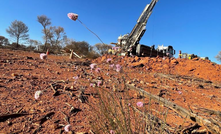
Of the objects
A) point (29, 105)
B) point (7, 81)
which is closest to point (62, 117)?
point (29, 105)

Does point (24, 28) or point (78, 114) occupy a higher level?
point (24, 28)

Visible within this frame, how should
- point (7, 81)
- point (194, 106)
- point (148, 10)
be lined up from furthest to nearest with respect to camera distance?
point (148, 10) < point (7, 81) < point (194, 106)

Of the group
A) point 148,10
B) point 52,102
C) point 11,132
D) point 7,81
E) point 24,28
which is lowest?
point 11,132

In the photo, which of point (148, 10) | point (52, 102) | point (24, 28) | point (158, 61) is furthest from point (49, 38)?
point (52, 102)

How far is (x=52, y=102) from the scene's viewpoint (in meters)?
1.93

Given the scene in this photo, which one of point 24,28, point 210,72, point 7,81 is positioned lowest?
point 7,81

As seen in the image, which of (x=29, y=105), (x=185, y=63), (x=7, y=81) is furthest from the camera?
(x=185, y=63)

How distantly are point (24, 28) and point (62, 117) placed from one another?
99.4 ft

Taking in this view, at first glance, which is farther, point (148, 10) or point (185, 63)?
point (148, 10)

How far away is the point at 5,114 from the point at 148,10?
874 centimetres

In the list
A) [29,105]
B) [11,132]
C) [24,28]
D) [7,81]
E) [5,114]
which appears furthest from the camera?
[24,28]

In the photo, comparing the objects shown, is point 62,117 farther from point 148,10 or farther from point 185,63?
point 148,10

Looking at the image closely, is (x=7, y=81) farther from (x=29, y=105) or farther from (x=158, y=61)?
(x=158, y=61)

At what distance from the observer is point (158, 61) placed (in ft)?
21.7
